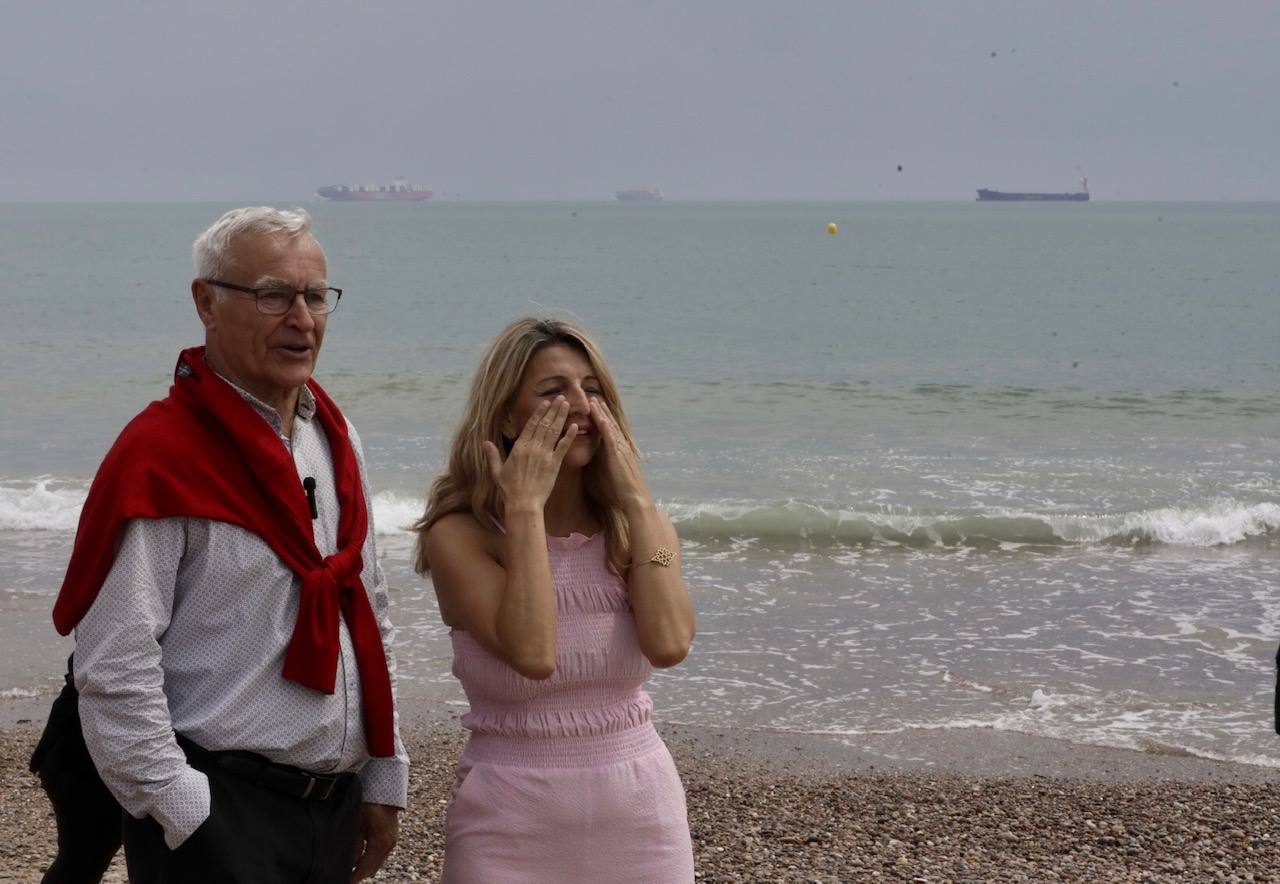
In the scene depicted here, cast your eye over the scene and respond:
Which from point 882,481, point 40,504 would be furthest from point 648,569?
point 882,481

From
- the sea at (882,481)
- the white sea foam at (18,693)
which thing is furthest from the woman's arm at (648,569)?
the white sea foam at (18,693)

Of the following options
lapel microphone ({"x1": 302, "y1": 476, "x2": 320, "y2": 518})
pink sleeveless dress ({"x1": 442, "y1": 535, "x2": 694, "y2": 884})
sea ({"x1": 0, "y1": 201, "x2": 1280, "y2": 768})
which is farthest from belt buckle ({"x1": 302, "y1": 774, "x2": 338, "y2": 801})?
sea ({"x1": 0, "y1": 201, "x2": 1280, "y2": 768})

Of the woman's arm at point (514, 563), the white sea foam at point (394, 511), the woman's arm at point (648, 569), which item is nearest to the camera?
the woman's arm at point (514, 563)

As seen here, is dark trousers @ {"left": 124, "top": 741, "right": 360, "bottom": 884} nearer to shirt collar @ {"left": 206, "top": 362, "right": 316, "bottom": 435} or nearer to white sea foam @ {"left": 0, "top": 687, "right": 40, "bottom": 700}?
shirt collar @ {"left": 206, "top": 362, "right": 316, "bottom": 435}

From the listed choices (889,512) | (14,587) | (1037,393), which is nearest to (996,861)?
(14,587)

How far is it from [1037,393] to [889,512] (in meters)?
11.5

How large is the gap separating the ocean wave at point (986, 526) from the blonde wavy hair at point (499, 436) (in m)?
10.7

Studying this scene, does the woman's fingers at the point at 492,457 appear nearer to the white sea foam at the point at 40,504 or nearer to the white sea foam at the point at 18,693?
the white sea foam at the point at 18,693

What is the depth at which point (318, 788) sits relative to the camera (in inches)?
105

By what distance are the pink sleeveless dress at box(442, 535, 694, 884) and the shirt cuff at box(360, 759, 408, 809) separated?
129mm

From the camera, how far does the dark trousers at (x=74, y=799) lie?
286 centimetres

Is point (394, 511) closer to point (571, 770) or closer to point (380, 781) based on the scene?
point (380, 781)

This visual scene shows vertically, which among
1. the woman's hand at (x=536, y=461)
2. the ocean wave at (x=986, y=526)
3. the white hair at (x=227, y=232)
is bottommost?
the ocean wave at (x=986, y=526)

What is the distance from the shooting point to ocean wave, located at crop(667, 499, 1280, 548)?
13.5 meters
